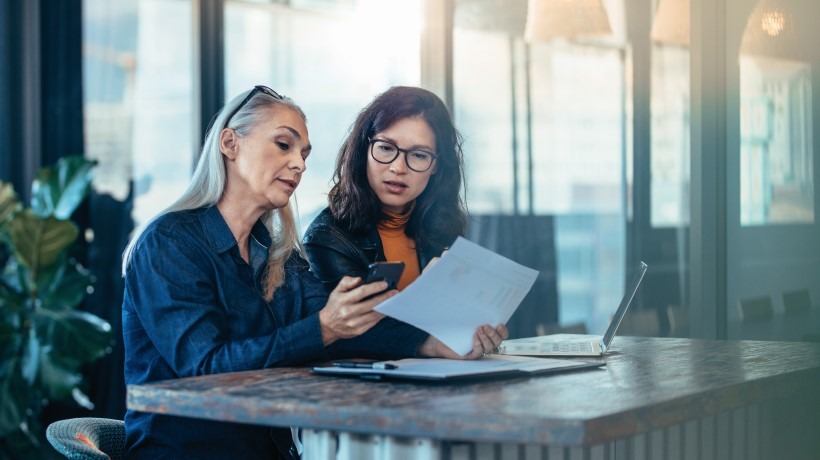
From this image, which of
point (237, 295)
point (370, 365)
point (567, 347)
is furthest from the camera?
point (567, 347)

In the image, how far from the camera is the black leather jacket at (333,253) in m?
2.70

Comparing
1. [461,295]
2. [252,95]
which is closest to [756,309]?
[461,295]

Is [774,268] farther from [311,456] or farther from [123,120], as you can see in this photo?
[123,120]

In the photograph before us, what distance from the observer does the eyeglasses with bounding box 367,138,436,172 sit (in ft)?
9.36

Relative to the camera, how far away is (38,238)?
2.12 m

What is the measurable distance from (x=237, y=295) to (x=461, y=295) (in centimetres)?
57

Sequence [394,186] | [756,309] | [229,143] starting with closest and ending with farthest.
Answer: [229,143], [394,186], [756,309]

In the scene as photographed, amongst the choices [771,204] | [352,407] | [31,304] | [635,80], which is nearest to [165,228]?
[31,304]

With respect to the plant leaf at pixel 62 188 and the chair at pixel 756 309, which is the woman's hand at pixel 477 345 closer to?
the plant leaf at pixel 62 188

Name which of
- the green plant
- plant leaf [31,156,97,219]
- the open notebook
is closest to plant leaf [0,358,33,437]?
the green plant

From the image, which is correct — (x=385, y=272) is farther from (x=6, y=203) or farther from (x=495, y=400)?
(x=6, y=203)

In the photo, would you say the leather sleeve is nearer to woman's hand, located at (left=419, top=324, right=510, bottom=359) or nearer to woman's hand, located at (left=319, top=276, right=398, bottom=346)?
woman's hand, located at (left=419, top=324, right=510, bottom=359)

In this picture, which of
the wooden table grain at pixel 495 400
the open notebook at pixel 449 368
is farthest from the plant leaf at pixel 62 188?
the open notebook at pixel 449 368

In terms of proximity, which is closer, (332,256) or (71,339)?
(71,339)
